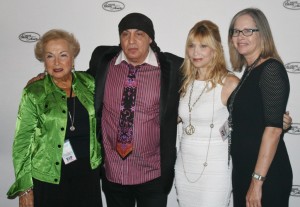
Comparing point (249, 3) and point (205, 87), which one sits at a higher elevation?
point (249, 3)

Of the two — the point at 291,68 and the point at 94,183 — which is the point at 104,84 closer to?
the point at 94,183

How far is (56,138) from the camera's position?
1.88 meters

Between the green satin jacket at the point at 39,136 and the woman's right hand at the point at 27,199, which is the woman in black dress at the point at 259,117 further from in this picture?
the woman's right hand at the point at 27,199

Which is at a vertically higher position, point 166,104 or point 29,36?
point 29,36


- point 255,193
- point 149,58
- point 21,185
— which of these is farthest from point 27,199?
point 255,193

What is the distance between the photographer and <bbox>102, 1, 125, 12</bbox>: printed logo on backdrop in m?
2.57

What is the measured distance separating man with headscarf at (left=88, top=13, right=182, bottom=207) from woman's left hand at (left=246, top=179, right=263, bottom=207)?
59cm

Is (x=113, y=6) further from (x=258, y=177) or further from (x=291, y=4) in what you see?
(x=258, y=177)

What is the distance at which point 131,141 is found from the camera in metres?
2.02

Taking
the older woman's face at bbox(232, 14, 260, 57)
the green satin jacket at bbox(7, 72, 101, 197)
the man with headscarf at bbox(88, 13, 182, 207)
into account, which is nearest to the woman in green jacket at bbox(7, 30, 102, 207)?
the green satin jacket at bbox(7, 72, 101, 197)

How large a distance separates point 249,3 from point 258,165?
142cm

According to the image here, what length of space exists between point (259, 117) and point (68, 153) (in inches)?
45.7

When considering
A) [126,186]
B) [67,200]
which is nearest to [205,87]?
[126,186]

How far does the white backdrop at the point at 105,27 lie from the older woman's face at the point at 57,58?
677 millimetres
